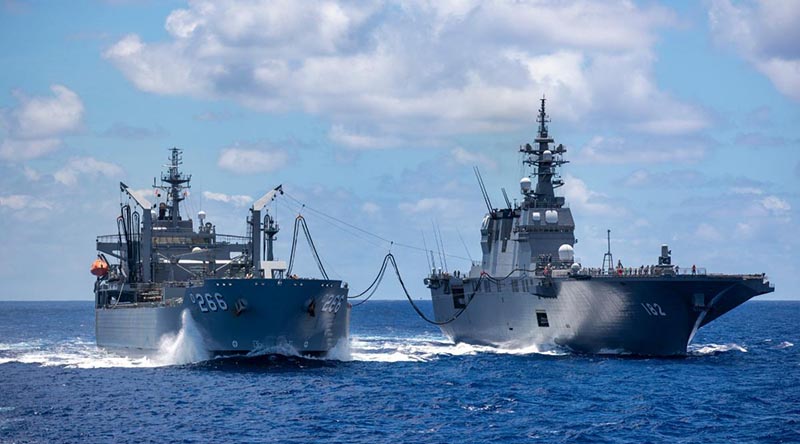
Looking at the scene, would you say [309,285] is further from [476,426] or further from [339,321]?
[476,426]

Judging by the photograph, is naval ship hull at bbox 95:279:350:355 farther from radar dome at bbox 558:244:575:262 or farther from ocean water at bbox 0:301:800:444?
radar dome at bbox 558:244:575:262

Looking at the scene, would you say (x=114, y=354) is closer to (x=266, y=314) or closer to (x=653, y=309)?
(x=266, y=314)

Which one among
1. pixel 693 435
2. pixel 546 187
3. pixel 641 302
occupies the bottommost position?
pixel 693 435

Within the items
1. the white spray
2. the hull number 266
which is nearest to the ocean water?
the white spray

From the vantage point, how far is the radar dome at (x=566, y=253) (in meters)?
61.9

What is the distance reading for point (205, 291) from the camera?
50719 millimetres

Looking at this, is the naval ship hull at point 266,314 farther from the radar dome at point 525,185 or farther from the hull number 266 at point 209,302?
the radar dome at point 525,185

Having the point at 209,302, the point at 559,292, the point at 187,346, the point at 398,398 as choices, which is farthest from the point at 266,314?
the point at 559,292

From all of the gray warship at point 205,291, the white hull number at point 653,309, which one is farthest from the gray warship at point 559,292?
the gray warship at point 205,291

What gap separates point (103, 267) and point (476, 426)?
42953mm

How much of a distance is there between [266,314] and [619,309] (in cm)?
1792

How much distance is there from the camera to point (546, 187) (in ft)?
223

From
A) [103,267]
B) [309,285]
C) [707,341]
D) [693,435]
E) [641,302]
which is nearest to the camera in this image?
[693,435]

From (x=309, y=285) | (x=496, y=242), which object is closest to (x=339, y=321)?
(x=309, y=285)
